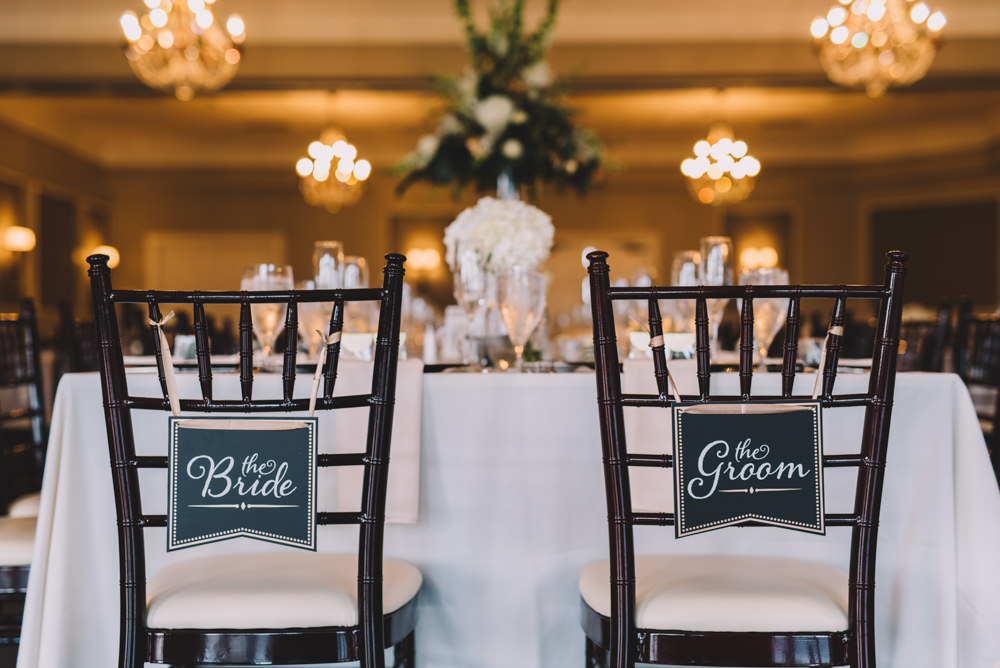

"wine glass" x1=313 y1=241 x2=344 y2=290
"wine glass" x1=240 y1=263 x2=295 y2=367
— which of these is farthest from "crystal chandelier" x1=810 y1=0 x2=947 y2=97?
"wine glass" x1=240 y1=263 x2=295 y2=367

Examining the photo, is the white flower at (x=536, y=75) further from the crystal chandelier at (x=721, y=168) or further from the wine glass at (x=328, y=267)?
the crystal chandelier at (x=721, y=168)

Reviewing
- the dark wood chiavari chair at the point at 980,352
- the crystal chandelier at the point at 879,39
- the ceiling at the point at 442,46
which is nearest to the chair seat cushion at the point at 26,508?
the dark wood chiavari chair at the point at 980,352

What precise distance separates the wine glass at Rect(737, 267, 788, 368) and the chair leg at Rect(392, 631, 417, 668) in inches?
35.2

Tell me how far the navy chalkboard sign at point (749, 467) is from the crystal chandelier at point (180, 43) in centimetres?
375

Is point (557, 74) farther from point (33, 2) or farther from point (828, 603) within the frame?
point (828, 603)

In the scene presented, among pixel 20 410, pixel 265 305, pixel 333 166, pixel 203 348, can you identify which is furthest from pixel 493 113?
pixel 333 166

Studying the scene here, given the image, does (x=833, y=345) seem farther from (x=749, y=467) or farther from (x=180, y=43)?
(x=180, y=43)

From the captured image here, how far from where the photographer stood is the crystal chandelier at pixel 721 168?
21.2 ft

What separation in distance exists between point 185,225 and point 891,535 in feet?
32.8

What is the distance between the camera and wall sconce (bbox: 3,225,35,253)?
7.54m

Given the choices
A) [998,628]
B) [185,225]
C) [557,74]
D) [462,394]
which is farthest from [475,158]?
[185,225]

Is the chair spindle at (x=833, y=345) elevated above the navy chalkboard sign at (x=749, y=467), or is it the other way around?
the chair spindle at (x=833, y=345)

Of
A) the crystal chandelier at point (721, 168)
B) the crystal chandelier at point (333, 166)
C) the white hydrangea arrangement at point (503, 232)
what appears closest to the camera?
the white hydrangea arrangement at point (503, 232)

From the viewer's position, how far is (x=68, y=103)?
8.00m
